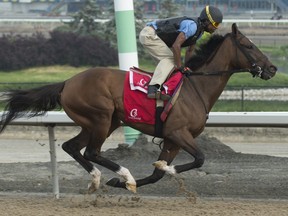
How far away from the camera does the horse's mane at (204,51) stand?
7.64 meters

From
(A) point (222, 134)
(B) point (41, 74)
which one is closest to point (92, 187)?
(A) point (222, 134)

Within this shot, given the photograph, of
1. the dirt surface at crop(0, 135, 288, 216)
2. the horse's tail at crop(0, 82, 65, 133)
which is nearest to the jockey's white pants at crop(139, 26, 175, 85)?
the horse's tail at crop(0, 82, 65, 133)

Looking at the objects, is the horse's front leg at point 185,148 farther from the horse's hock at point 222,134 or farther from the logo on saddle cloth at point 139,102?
the horse's hock at point 222,134

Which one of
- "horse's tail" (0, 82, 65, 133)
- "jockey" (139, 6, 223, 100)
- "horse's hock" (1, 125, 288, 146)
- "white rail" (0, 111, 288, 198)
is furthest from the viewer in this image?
"horse's hock" (1, 125, 288, 146)

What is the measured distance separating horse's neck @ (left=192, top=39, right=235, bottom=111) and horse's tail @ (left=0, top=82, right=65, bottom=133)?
53.9 inches

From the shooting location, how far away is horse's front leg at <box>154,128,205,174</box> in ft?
23.2

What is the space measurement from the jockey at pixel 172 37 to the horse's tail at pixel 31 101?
0.96m

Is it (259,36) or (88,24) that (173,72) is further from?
(259,36)

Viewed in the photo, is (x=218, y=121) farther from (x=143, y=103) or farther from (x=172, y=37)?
(x=143, y=103)

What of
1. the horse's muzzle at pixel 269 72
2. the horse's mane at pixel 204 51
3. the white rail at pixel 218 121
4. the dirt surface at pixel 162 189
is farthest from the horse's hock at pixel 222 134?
the horse's muzzle at pixel 269 72

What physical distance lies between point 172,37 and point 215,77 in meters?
0.58

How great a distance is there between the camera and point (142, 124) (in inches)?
287

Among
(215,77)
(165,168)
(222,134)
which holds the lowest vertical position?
(222,134)

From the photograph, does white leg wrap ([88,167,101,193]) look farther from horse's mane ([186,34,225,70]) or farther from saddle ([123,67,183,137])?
horse's mane ([186,34,225,70])
